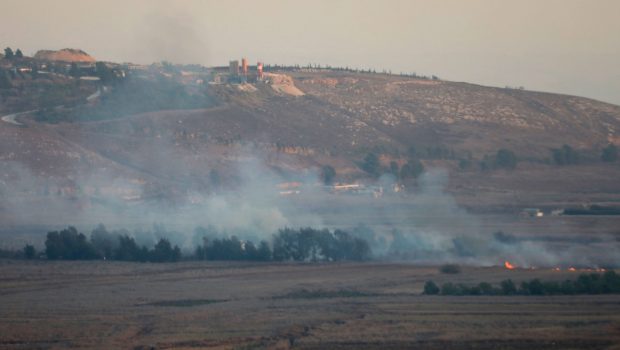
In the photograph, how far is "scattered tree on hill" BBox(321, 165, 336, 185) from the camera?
105631mm

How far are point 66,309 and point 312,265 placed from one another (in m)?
19.0

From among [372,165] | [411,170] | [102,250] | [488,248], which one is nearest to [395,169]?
[411,170]

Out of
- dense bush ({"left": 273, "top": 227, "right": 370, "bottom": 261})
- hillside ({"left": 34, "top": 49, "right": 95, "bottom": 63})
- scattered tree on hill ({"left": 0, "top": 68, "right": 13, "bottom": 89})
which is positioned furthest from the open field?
hillside ({"left": 34, "top": 49, "right": 95, "bottom": 63})

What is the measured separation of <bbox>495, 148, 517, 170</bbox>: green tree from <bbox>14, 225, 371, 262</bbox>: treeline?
53.9m

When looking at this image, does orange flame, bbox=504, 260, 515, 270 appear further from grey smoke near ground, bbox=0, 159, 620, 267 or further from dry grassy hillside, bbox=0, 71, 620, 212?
dry grassy hillside, bbox=0, 71, 620, 212

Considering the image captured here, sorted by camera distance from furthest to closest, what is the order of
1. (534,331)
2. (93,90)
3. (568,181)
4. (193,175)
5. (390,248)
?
(93,90)
(568,181)
(193,175)
(390,248)
(534,331)

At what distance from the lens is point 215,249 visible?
216 ft

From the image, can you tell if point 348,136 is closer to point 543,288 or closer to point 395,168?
point 395,168

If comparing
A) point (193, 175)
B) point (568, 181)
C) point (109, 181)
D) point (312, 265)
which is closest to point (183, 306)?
point (312, 265)

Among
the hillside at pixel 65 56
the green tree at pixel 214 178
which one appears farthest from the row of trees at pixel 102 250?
the hillside at pixel 65 56

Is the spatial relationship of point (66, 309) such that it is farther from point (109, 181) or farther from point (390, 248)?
point (109, 181)

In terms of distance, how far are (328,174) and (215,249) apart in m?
42.3

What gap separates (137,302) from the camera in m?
49.5

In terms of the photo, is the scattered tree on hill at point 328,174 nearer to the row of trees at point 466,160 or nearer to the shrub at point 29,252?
the row of trees at point 466,160
